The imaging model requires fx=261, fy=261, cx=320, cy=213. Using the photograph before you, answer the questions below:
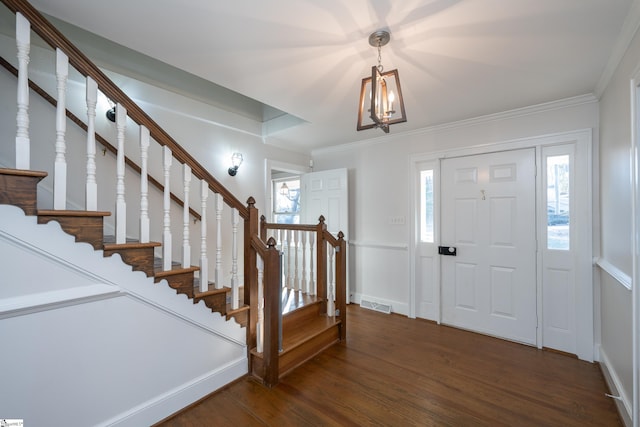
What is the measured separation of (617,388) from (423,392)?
132cm

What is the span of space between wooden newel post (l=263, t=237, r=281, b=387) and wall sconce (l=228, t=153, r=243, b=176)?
62.2 inches

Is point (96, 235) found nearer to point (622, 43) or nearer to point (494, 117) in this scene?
point (622, 43)

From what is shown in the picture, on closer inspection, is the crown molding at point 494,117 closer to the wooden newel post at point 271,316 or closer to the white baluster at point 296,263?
the white baluster at point 296,263

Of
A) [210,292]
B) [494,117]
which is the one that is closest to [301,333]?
[210,292]

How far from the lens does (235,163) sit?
3.29 meters

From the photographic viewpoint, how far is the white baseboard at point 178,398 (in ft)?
5.19

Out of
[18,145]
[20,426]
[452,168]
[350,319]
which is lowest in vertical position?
[350,319]

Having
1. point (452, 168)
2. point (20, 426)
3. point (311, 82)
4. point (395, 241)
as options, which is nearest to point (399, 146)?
point (452, 168)

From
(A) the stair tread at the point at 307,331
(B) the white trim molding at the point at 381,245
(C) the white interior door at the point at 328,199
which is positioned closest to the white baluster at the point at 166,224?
(A) the stair tread at the point at 307,331

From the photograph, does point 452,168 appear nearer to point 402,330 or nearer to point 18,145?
point 402,330

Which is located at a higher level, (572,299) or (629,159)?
(629,159)

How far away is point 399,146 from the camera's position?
356 centimetres

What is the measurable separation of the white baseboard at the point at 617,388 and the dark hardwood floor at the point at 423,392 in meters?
0.06

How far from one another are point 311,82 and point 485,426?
2753mm
